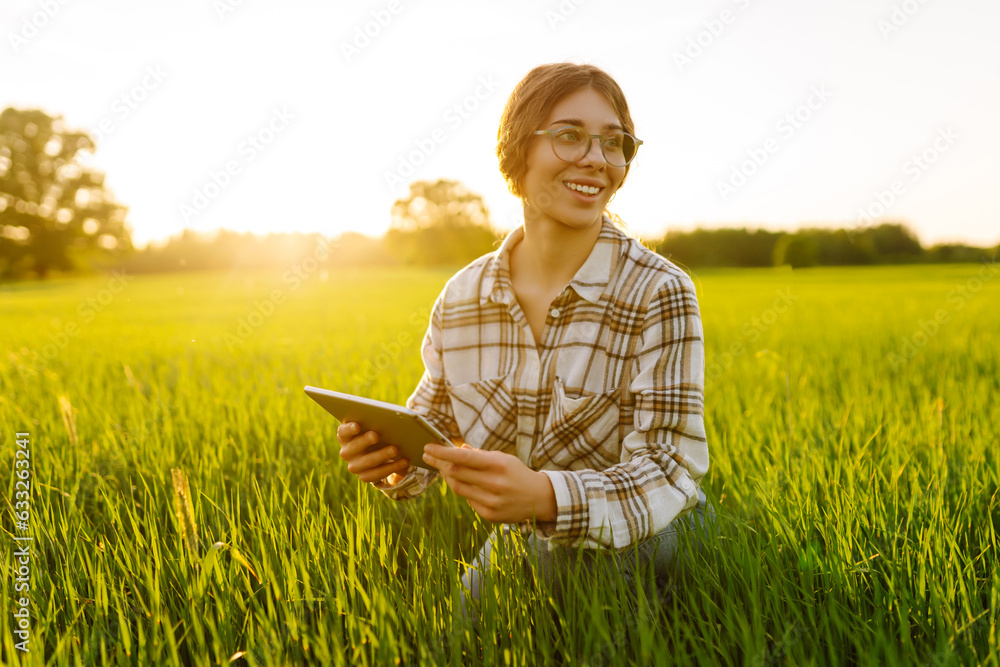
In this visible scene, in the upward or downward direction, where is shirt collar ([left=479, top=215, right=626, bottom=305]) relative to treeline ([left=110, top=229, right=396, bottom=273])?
downward

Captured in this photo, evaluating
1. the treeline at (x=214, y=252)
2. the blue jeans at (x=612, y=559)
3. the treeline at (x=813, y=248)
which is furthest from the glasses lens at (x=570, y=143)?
the treeline at (x=214, y=252)

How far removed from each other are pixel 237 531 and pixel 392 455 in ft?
1.79

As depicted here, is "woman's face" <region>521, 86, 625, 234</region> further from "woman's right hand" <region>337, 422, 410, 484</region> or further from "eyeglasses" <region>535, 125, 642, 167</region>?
"woman's right hand" <region>337, 422, 410, 484</region>

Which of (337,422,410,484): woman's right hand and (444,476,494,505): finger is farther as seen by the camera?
(337,422,410,484): woman's right hand

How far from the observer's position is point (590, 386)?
71.5 inches

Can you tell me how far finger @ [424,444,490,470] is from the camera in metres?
1.27

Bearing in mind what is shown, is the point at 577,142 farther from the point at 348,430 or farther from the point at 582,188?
the point at 348,430

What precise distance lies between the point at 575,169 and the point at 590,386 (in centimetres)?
65

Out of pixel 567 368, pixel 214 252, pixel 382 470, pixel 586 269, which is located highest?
pixel 214 252

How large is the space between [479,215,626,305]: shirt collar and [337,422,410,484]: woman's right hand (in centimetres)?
63

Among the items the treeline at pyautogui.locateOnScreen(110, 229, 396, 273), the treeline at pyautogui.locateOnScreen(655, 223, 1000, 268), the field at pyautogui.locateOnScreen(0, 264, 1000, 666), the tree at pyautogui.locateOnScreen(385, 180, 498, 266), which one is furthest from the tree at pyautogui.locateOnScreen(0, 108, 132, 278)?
the field at pyautogui.locateOnScreen(0, 264, 1000, 666)

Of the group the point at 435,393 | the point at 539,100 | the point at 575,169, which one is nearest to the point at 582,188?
the point at 575,169

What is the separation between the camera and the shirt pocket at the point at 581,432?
1779 millimetres

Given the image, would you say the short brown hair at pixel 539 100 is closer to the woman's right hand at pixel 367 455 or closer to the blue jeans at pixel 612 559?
the woman's right hand at pixel 367 455
